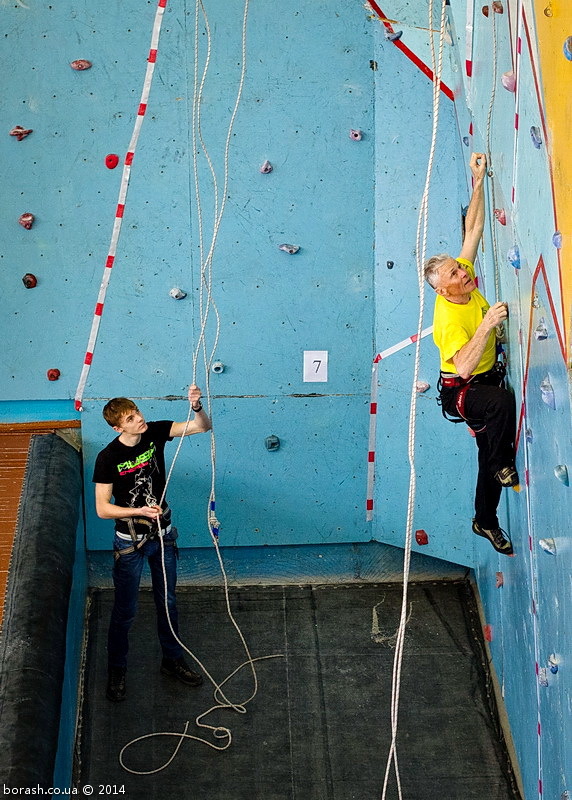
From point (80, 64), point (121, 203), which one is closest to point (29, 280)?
point (121, 203)

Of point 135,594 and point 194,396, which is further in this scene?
point 135,594

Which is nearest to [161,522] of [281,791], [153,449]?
[153,449]

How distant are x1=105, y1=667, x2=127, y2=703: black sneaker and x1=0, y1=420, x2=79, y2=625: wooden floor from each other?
2.59 feet

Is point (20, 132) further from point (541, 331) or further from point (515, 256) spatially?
point (541, 331)

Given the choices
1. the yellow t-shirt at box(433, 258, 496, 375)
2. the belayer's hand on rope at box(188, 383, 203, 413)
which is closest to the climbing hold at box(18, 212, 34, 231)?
the belayer's hand on rope at box(188, 383, 203, 413)

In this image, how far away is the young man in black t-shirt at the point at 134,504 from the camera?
4.39 m

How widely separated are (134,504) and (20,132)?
1.75 meters

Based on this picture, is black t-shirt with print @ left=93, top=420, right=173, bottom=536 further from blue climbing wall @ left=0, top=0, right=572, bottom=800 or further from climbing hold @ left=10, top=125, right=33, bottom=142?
climbing hold @ left=10, top=125, right=33, bottom=142

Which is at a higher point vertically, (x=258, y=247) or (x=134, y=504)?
(x=258, y=247)

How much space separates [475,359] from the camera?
11.9 feet

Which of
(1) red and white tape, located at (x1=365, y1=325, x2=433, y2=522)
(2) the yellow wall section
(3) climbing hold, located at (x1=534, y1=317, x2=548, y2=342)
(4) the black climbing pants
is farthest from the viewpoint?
(1) red and white tape, located at (x1=365, y1=325, x2=433, y2=522)

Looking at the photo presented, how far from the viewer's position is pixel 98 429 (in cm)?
539

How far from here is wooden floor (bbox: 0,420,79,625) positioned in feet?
14.9

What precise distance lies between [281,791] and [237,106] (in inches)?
116
